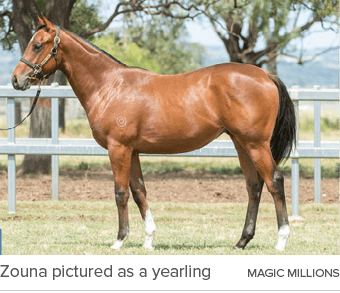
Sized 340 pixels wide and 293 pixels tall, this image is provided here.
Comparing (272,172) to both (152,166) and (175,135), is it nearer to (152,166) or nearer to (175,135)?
(175,135)

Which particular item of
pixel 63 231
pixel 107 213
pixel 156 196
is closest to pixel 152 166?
pixel 156 196

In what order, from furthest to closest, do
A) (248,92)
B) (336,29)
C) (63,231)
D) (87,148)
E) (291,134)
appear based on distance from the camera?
(336,29) → (87,148) → (63,231) → (291,134) → (248,92)

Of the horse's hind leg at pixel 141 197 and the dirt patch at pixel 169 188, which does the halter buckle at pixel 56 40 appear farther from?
the dirt patch at pixel 169 188

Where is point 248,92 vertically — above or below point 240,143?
above

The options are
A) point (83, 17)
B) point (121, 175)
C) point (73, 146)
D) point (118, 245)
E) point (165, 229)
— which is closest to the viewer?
point (121, 175)

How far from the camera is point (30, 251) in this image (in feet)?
17.3

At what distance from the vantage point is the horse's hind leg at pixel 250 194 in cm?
539

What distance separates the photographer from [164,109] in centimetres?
515

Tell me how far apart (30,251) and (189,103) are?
6.92 ft

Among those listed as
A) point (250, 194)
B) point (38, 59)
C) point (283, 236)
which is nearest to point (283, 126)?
point (250, 194)

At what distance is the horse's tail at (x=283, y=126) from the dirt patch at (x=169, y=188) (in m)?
3.23

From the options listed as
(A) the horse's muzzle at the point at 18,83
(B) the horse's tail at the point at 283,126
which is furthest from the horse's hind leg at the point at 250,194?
(A) the horse's muzzle at the point at 18,83

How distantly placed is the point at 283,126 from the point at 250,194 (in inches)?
29.6

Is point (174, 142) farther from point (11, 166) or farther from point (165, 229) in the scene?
point (11, 166)
